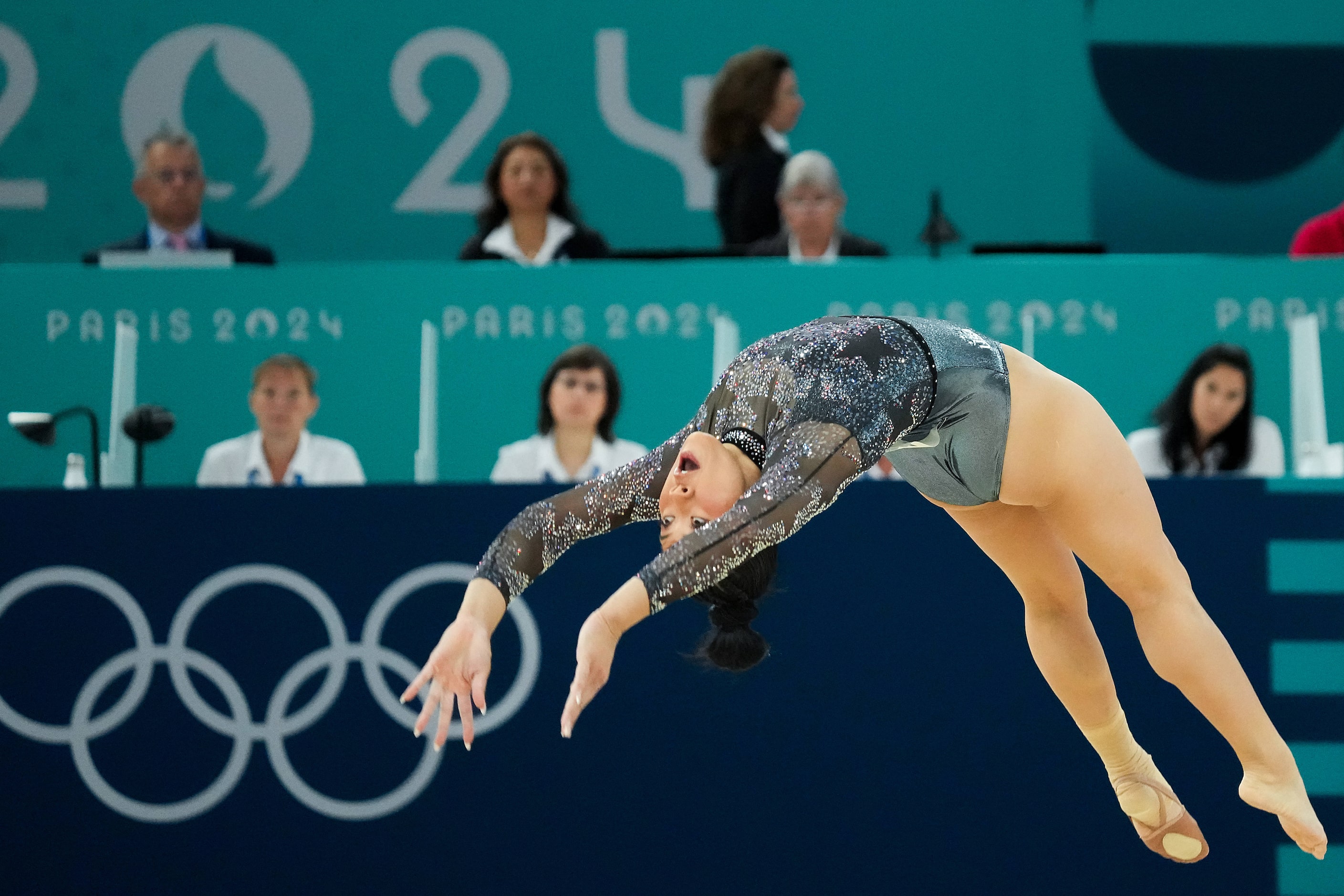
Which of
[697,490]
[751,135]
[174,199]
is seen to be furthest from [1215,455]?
[174,199]

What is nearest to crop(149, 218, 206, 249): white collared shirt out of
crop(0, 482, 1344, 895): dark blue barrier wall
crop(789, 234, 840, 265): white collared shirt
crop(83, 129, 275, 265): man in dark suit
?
crop(83, 129, 275, 265): man in dark suit

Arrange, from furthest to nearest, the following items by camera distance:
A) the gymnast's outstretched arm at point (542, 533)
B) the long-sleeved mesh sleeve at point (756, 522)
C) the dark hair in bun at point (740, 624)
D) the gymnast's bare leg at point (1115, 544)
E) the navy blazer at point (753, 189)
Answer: the navy blazer at point (753, 189) → the gymnast's bare leg at point (1115, 544) → the dark hair in bun at point (740, 624) → the gymnast's outstretched arm at point (542, 533) → the long-sleeved mesh sleeve at point (756, 522)

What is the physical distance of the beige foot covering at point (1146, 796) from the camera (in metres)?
3.68

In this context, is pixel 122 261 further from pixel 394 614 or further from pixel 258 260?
pixel 394 614

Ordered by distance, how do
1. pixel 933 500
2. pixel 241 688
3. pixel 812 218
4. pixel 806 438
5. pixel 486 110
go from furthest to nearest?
pixel 486 110, pixel 812 218, pixel 241 688, pixel 933 500, pixel 806 438

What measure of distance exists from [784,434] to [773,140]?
9.51ft

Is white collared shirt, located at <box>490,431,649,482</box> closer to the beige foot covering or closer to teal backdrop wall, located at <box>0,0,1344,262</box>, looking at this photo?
the beige foot covering

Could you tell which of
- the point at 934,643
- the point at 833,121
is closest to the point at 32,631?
the point at 934,643

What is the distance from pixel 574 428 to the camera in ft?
15.9

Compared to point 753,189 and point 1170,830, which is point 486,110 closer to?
point 753,189

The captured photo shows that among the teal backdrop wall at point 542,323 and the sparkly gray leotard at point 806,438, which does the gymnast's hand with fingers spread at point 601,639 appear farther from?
the teal backdrop wall at point 542,323

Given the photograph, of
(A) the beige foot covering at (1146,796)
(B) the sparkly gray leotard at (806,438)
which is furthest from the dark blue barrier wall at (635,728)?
(B) the sparkly gray leotard at (806,438)

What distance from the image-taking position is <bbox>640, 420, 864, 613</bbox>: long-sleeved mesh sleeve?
262 centimetres

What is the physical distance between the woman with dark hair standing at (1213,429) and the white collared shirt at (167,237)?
3277 mm
